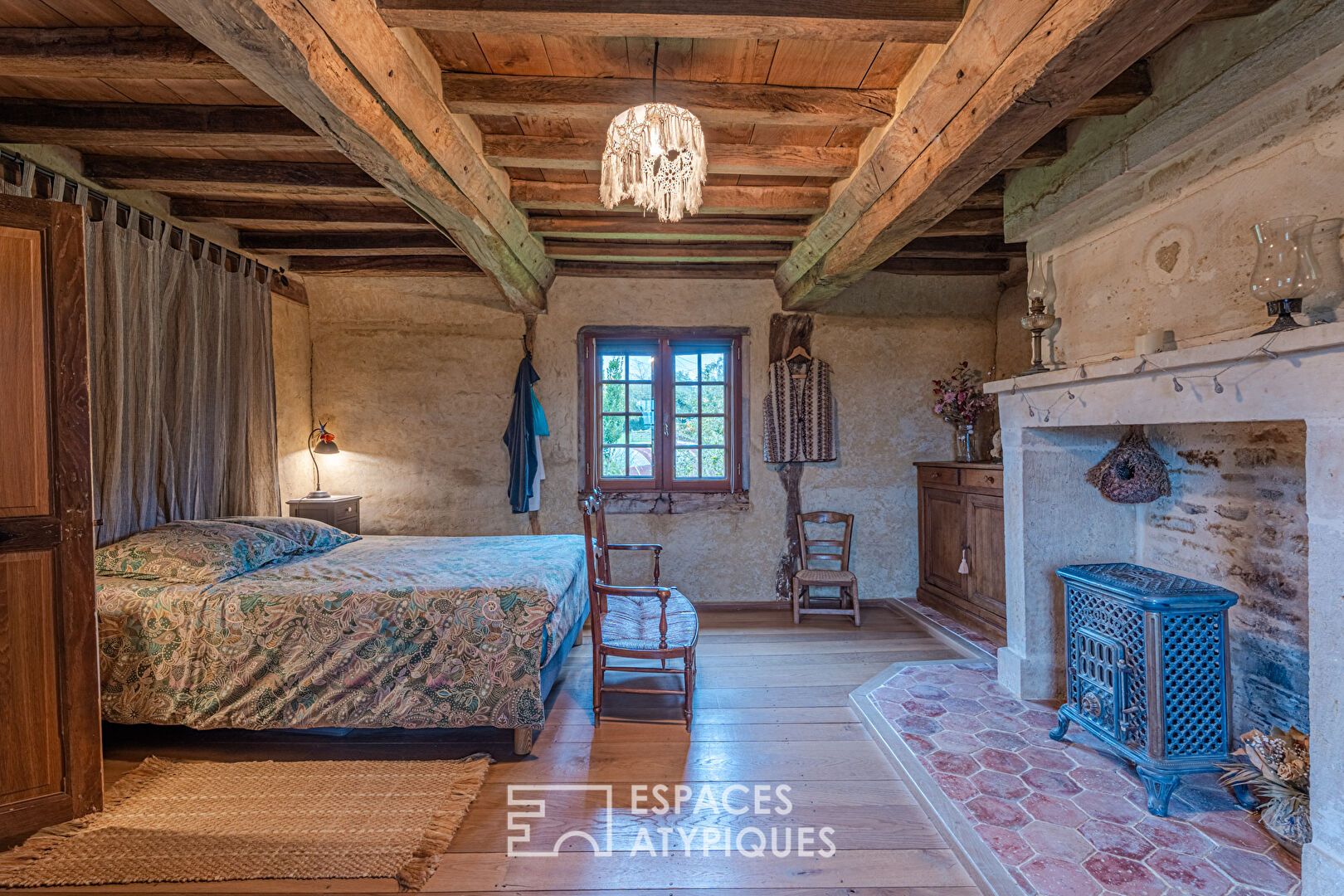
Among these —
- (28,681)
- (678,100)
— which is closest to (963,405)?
(678,100)

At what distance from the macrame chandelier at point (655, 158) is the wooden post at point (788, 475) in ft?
8.59

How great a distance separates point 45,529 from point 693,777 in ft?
8.06

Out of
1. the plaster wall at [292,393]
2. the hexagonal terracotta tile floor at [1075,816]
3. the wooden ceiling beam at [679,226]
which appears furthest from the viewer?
the plaster wall at [292,393]

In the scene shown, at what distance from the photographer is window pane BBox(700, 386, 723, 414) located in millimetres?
4672

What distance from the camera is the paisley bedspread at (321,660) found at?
237 cm

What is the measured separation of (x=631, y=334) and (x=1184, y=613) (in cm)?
360

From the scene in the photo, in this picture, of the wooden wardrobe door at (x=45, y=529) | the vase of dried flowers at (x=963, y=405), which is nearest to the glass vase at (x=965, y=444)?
the vase of dried flowers at (x=963, y=405)

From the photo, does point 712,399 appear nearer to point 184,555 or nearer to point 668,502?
point 668,502

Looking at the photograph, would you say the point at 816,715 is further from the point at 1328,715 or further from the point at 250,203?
the point at 250,203

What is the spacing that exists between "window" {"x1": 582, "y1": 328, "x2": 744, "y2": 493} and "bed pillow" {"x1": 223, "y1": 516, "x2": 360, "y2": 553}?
183cm

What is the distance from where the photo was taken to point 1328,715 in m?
1.53

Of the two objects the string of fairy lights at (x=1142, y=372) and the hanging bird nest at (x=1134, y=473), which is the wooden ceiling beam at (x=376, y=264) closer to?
the string of fairy lights at (x=1142, y=372)

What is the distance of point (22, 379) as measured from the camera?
2.00m

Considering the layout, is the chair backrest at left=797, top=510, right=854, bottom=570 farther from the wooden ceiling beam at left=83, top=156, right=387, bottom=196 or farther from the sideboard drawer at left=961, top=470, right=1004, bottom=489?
the wooden ceiling beam at left=83, top=156, right=387, bottom=196
